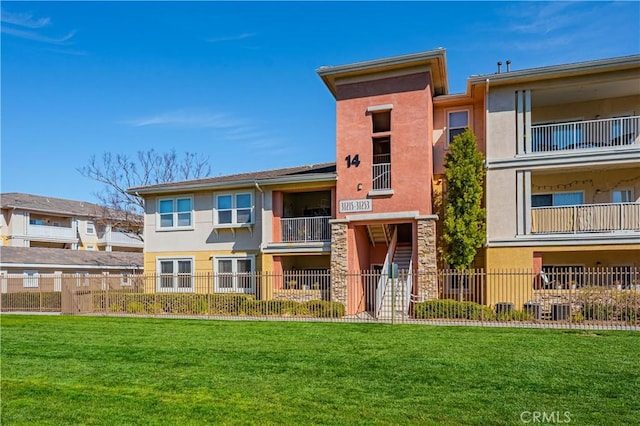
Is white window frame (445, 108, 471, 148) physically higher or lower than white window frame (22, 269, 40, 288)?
higher

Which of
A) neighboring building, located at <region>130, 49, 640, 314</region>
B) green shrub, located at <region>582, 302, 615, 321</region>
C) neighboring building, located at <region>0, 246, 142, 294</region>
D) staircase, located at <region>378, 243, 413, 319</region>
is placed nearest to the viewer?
green shrub, located at <region>582, 302, 615, 321</region>

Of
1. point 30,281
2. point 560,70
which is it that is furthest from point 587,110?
point 30,281

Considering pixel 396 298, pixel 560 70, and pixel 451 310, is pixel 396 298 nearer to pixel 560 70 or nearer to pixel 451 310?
pixel 451 310

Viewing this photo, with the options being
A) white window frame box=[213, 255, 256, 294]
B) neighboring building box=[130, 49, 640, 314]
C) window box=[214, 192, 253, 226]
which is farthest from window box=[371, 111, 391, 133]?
white window frame box=[213, 255, 256, 294]

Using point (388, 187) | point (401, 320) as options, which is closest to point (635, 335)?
point (401, 320)

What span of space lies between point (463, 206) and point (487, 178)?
71.8 inches

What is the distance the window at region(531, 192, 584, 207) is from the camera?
Result: 20688 millimetres

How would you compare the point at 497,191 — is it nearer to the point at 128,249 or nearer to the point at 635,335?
the point at 635,335

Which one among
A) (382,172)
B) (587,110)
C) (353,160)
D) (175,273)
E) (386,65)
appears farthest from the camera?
(175,273)

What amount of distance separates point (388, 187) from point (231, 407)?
46.9 ft

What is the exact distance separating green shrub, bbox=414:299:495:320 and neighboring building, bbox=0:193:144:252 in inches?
1226

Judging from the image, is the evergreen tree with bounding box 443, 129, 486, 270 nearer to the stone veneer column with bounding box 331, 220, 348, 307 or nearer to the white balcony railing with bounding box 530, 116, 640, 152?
the white balcony railing with bounding box 530, 116, 640, 152

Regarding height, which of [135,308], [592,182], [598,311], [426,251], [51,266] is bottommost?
[135,308]

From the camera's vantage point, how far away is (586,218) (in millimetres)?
18703
